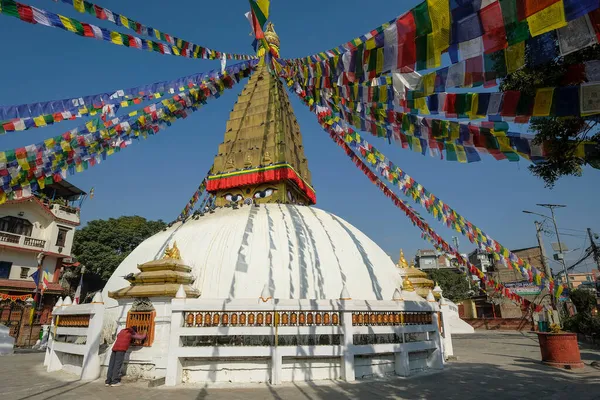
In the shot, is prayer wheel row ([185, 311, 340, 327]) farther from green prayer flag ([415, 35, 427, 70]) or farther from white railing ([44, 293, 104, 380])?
green prayer flag ([415, 35, 427, 70])

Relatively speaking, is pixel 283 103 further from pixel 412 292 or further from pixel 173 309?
pixel 173 309

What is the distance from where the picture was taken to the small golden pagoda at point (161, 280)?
8.60 metres


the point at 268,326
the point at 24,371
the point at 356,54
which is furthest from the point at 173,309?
the point at 356,54

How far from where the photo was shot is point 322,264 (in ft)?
34.7

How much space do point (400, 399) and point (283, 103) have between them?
1413 cm

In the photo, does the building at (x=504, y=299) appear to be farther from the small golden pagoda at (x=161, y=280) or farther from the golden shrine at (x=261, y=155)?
the small golden pagoda at (x=161, y=280)

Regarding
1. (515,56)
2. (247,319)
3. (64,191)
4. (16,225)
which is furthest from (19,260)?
(515,56)

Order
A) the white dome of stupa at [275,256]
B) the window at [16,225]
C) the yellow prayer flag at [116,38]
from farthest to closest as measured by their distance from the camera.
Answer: the window at [16,225] < the white dome of stupa at [275,256] < the yellow prayer flag at [116,38]

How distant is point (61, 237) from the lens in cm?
3106

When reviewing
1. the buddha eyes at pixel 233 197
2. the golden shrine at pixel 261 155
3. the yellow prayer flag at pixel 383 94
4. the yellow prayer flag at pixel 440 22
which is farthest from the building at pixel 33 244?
the yellow prayer flag at pixel 440 22

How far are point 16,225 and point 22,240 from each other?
1753 mm

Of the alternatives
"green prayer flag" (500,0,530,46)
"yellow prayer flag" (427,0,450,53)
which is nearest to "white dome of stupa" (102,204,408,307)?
"yellow prayer flag" (427,0,450,53)

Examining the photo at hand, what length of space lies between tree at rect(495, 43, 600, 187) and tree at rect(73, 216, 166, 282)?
3476 cm

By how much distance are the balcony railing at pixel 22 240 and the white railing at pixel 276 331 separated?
27.1m
